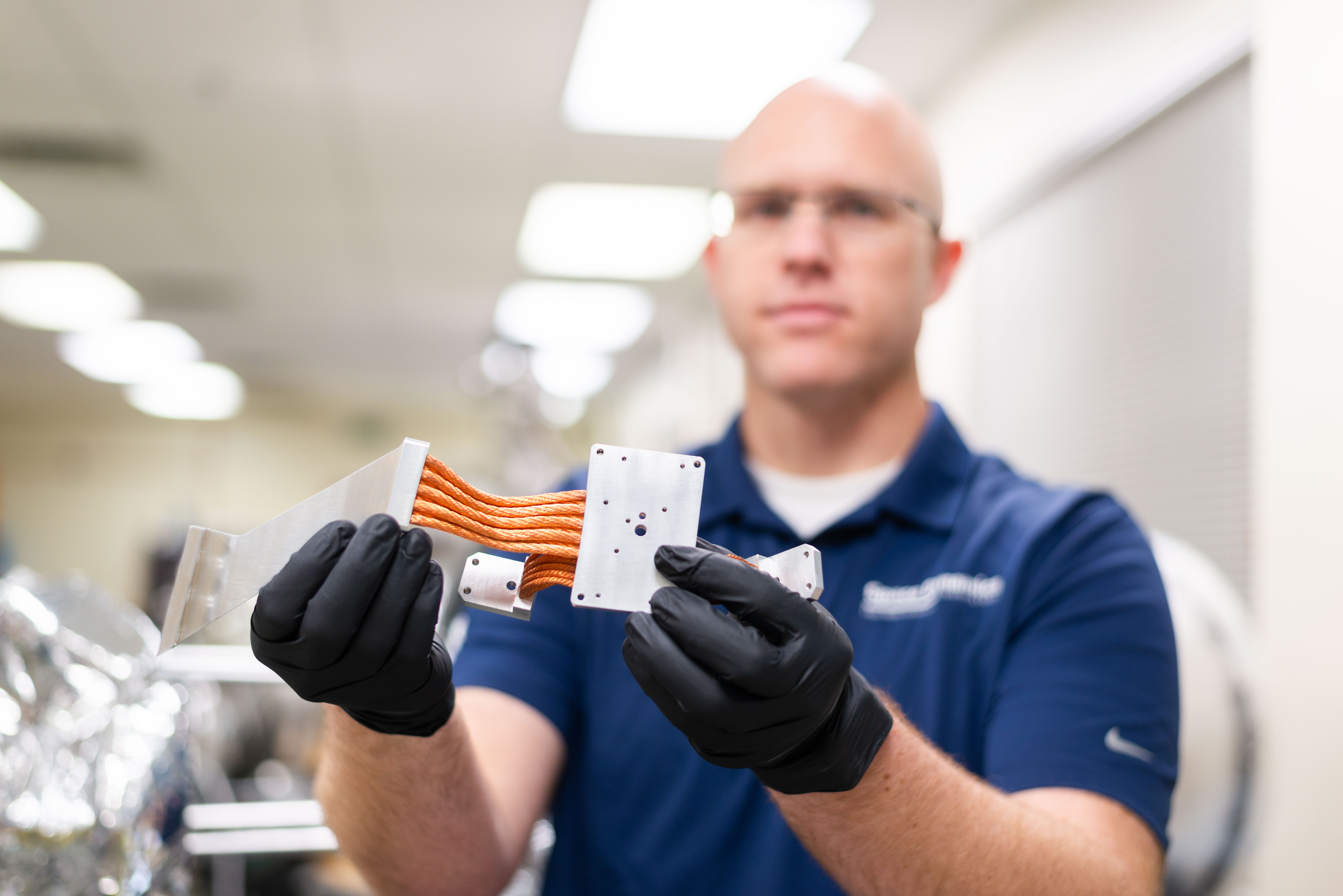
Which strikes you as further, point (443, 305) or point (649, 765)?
point (443, 305)

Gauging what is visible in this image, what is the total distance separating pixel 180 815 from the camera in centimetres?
133

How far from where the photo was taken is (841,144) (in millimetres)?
1339

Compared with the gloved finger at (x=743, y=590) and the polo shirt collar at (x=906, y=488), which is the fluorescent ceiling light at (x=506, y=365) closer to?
the polo shirt collar at (x=906, y=488)

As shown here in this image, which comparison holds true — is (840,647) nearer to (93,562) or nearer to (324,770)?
(324,770)

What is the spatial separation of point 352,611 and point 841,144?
0.94m

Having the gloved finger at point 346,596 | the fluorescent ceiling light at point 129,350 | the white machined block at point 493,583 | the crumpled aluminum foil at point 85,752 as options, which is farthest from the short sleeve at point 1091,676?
the fluorescent ceiling light at point 129,350

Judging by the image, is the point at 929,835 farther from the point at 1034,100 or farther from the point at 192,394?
the point at 192,394

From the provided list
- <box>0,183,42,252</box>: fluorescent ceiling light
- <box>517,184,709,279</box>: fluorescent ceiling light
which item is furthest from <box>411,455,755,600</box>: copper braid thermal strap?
<box>0,183,42,252</box>: fluorescent ceiling light

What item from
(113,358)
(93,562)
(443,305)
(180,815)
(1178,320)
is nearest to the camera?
(180,815)

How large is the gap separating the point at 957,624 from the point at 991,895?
386 mm

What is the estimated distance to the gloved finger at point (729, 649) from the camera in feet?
2.44

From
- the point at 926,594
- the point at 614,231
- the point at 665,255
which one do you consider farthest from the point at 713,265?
the point at 665,255

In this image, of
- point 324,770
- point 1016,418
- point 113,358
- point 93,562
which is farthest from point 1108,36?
point 93,562

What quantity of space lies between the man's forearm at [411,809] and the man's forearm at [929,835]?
372mm
